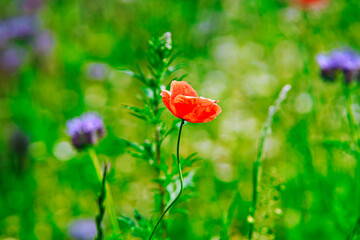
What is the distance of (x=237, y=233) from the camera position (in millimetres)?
1952

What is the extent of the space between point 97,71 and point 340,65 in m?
1.87

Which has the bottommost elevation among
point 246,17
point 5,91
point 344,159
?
point 5,91

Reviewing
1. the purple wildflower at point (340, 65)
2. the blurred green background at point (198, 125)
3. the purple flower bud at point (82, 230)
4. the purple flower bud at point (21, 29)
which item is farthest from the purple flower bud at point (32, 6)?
the purple wildflower at point (340, 65)

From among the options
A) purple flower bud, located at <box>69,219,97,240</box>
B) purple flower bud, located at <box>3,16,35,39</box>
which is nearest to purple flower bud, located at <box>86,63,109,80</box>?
purple flower bud, located at <box>3,16,35,39</box>

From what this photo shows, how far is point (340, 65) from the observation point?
1.64 meters

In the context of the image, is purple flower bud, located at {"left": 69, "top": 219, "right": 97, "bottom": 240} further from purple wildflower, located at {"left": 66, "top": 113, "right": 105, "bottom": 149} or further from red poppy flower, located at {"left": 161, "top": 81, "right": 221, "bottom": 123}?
red poppy flower, located at {"left": 161, "top": 81, "right": 221, "bottom": 123}

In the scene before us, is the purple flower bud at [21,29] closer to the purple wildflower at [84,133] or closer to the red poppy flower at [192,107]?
the purple wildflower at [84,133]

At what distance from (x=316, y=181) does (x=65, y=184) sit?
4.42 feet

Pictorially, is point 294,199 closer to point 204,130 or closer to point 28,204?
point 204,130

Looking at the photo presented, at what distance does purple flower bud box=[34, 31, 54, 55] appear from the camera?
3.37m

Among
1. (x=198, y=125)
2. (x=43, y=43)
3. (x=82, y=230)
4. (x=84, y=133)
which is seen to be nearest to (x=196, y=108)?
(x=84, y=133)

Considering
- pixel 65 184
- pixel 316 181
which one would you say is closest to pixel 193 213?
pixel 316 181

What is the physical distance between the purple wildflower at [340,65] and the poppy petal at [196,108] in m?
0.94

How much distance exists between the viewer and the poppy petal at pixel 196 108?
32.7 inches
